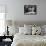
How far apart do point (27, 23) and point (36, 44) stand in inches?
81.5

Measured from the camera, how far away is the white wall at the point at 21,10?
475cm

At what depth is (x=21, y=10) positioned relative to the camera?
15.7 feet

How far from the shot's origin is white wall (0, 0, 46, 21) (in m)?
4.75

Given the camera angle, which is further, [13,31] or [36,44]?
[13,31]

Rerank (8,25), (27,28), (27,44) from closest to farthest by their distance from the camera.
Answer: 1. (27,44)
2. (27,28)
3. (8,25)

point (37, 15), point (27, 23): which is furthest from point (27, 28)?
point (37, 15)

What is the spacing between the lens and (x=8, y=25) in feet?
15.4

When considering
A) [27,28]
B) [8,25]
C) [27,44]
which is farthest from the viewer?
[8,25]

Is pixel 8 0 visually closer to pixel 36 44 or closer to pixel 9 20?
pixel 9 20

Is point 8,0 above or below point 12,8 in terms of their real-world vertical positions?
above

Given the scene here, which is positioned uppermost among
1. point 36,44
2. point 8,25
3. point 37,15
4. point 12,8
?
point 12,8

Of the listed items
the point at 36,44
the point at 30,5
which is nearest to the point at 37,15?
the point at 30,5

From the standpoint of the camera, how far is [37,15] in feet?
15.7

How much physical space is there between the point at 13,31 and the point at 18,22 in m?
0.43
